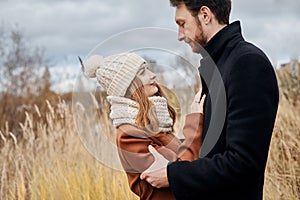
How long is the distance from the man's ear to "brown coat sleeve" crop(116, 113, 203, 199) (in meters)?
0.40

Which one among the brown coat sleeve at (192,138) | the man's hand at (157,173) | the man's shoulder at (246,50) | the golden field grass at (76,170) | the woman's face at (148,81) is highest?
the man's shoulder at (246,50)

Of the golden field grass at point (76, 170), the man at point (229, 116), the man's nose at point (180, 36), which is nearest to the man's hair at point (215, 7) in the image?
the man at point (229, 116)

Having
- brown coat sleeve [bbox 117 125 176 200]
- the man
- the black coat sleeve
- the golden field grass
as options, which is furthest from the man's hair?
the golden field grass

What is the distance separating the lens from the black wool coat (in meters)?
2.39

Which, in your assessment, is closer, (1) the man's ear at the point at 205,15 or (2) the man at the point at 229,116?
(2) the man at the point at 229,116

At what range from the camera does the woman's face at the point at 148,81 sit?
279cm

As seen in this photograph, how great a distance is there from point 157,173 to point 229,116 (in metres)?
0.41

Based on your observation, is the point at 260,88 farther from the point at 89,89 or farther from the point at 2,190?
the point at 2,190

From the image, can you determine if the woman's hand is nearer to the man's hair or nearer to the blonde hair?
the blonde hair

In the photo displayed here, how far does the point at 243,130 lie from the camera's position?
2375 millimetres

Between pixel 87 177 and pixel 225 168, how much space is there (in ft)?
9.73

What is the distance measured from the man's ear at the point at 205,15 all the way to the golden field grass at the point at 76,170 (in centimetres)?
256

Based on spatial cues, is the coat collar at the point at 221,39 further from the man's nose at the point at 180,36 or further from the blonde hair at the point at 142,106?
the blonde hair at the point at 142,106

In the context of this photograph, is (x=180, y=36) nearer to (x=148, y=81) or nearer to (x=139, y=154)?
(x=148, y=81)
